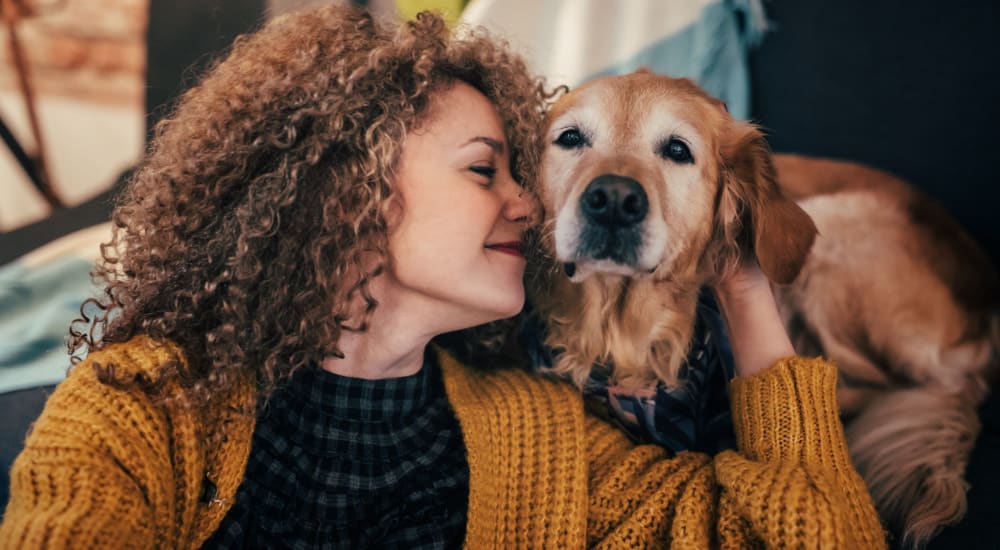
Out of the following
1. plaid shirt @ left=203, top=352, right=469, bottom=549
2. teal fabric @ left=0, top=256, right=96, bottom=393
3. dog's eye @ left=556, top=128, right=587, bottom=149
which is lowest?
teal fabric @ left=0, top=256, right=96, bottom=393

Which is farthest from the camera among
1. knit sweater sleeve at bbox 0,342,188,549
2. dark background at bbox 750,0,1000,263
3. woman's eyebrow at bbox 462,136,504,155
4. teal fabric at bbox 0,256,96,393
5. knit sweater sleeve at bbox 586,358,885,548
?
dark background at bbox 750,0,1000,263

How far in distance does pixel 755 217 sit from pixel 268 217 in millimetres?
883

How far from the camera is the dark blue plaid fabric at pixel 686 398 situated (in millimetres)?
1333

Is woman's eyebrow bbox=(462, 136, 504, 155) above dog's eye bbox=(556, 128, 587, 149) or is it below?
below

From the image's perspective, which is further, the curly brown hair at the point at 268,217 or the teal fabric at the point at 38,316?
the teal fabric at the point at 38,316

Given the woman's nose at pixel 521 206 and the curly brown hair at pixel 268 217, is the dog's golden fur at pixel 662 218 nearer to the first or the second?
the woman's nose at pixel 521 206

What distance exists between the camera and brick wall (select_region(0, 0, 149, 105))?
2.15 m

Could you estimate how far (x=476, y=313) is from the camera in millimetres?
1192

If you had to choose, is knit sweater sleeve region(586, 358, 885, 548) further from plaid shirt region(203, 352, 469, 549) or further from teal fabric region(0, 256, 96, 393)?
teal fabric region(0, 256, 96, 393)

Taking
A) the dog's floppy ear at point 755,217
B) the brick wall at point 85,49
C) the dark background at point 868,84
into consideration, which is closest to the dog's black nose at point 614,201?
the dog's floppy ear at point 755,217

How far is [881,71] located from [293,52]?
1780 mm

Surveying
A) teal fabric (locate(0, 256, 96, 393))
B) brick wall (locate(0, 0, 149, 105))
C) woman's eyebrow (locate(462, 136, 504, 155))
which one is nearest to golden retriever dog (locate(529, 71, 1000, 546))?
woman's eyebrow (locate(462, 136, 504, 155))

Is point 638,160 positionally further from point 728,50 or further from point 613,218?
point 728,50

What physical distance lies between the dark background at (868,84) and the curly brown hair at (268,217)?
41.2 inches
